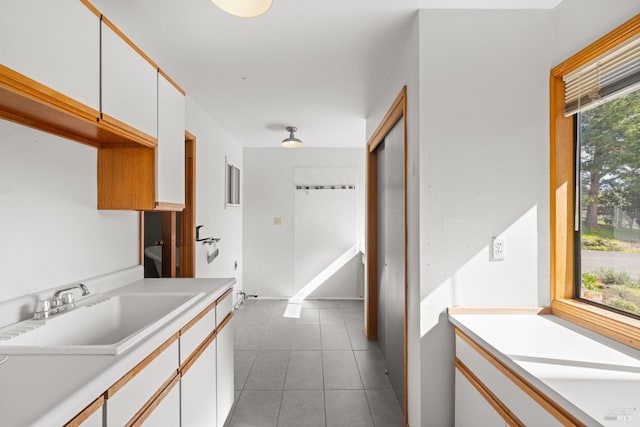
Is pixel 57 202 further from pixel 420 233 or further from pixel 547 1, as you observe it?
pixel 547 1

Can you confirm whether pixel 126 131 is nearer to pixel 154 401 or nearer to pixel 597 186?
pixel 154 401

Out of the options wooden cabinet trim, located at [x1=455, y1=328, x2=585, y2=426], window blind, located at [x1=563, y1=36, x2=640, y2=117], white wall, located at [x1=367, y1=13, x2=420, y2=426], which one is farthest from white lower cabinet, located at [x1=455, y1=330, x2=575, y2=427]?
window blind, located at [x1=563, y1=36, x2=640, y2=117]

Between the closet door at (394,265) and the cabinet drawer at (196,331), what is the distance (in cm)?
118

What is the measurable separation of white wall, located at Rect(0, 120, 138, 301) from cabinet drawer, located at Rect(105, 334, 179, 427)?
683 mm

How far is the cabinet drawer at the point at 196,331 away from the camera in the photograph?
1497 millimetres

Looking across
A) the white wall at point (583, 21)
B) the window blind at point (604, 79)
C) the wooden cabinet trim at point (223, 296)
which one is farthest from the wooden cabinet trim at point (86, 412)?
the white wall at point (583, 21)

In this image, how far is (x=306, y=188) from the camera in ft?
17.6

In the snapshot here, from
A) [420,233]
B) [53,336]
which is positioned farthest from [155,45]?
[420,233]

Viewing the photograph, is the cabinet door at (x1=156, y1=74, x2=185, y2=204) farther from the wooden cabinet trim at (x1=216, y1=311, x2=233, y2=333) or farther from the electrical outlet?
the electrical outlet

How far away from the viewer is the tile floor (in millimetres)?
2230

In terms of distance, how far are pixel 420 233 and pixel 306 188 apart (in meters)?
3.75

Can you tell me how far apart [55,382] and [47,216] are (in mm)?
981

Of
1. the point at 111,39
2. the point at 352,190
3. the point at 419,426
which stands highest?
the point at 111,39

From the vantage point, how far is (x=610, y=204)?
1.51 meters
